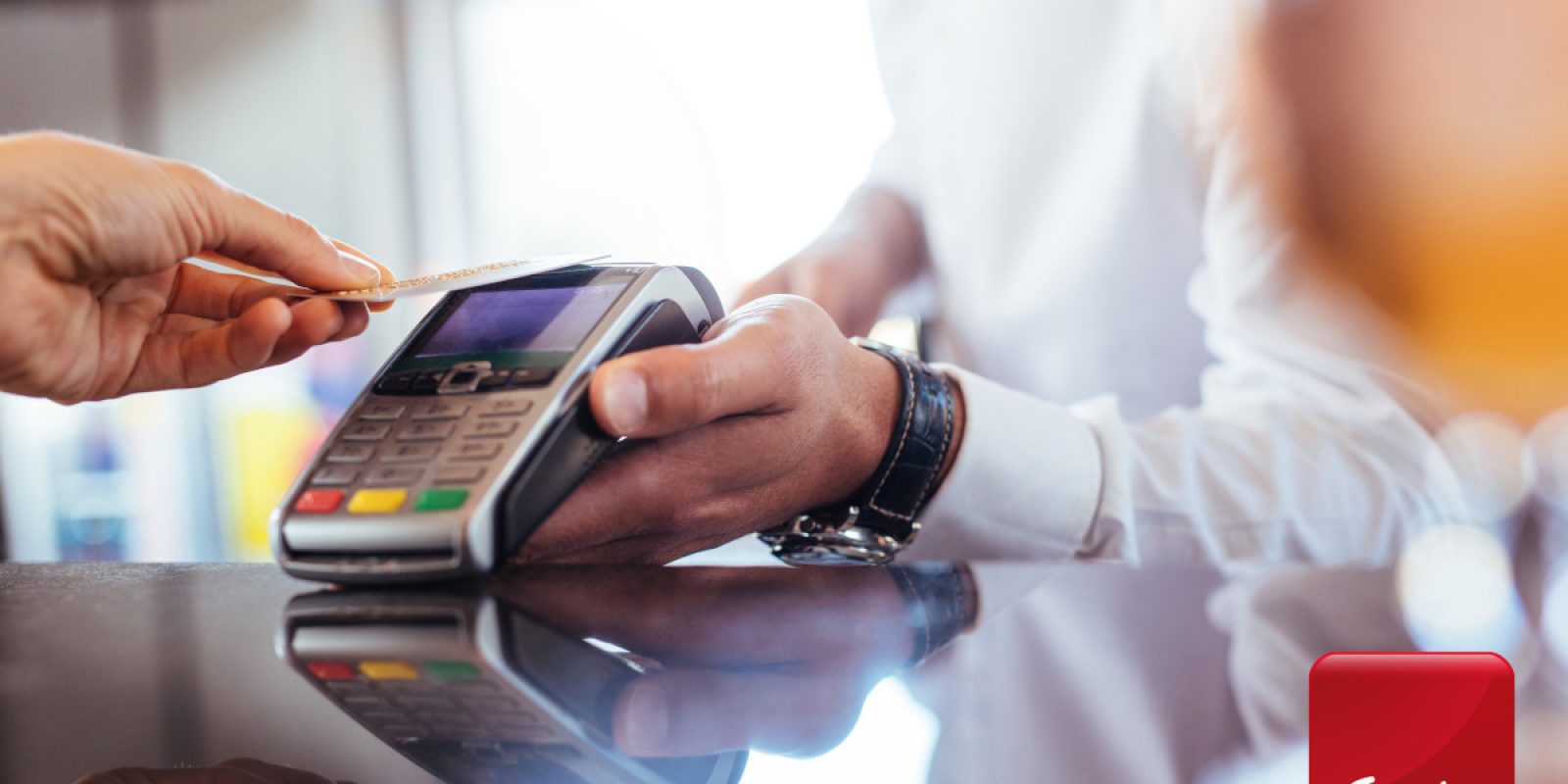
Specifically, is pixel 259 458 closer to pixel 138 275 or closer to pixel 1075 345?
pixel 1075 345

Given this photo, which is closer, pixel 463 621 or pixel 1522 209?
pixel 463 621

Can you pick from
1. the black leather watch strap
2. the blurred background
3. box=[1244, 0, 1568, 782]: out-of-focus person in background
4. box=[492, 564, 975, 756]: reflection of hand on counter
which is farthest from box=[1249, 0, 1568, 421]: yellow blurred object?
the blurred background

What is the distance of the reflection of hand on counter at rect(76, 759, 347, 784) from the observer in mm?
183

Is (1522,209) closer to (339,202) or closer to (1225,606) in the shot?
(1225,606)

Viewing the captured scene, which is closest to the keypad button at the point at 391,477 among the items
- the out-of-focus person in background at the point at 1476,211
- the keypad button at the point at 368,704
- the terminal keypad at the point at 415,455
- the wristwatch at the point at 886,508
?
the terminal keypad at the point at 415,455

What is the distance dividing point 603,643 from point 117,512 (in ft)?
8.72

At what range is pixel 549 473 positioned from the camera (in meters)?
0.33

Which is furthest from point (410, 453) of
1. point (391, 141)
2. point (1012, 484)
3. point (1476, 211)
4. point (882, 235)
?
point (391, 141)

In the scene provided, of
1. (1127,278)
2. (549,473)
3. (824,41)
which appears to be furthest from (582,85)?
(549,473)

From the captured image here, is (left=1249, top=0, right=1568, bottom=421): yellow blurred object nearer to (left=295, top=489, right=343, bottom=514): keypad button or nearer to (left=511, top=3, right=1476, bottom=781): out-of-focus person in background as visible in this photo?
(left=511, top=3, right=1476, bottom=781): out-of-focus person in background

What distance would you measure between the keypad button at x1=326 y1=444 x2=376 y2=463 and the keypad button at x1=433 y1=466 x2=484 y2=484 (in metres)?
0.04

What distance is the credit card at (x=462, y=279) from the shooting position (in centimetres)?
40

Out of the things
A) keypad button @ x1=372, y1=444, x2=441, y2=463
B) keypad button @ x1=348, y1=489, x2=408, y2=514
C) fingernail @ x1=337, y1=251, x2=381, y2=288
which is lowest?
keypad button @ x1=348, y1=489, x2=408, y2=514

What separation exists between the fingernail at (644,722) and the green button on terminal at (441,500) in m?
0.11
